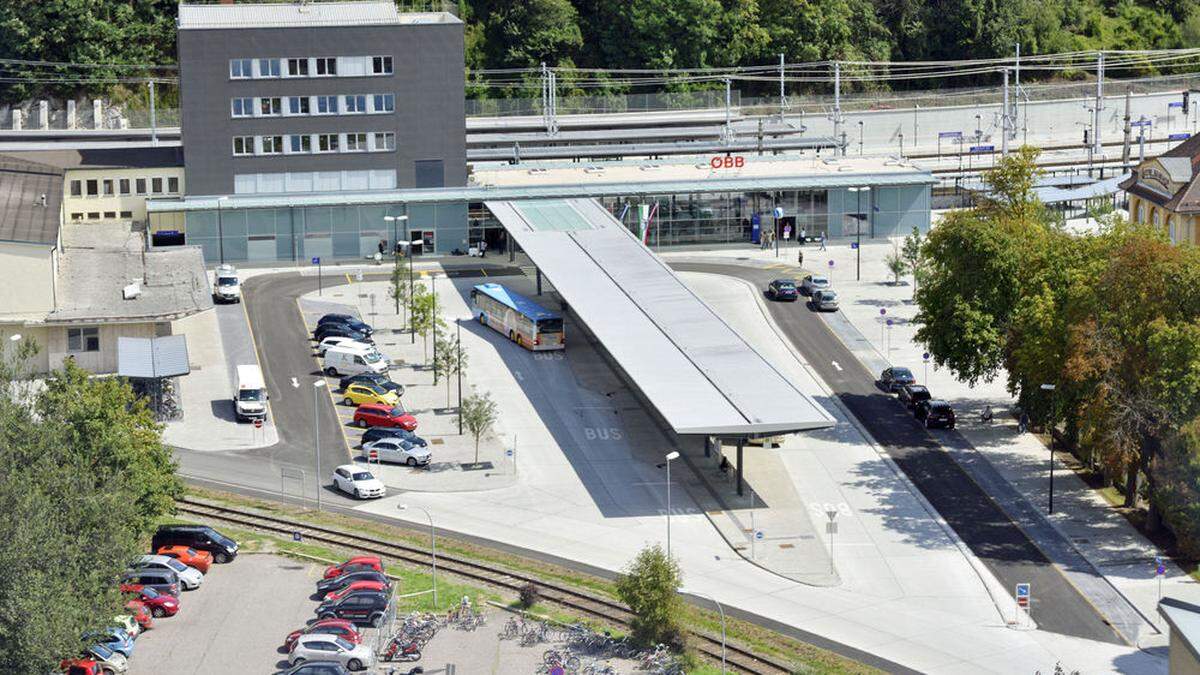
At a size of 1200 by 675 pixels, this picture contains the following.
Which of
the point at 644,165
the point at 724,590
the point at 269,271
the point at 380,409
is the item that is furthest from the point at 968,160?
the point at 724,590

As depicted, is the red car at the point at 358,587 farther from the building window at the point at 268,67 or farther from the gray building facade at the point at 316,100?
the building window at the point at 268,67

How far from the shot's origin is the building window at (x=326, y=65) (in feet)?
397

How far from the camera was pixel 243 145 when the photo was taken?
4781 inches

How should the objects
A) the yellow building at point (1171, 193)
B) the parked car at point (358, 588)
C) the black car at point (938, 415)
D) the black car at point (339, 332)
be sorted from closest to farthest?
the parked car at point (358, 588) → the black car at point (938, 415) → the black car at point (339, 332) → the yellow building at point (1171, 193)

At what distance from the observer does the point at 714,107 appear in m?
168

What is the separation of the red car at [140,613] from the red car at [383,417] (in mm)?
21850

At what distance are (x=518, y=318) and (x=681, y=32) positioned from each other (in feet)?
238

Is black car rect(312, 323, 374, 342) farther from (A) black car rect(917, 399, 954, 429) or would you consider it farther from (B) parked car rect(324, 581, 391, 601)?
(B) parked car rect(324, 581, 391, 601)

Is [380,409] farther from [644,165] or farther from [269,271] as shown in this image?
[644,165]

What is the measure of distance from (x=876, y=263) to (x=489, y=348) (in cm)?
3068

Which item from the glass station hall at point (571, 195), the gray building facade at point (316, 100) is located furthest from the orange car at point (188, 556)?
the gray building facade at point (316, 100)

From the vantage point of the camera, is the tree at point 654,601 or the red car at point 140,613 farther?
the red car at point 140,613

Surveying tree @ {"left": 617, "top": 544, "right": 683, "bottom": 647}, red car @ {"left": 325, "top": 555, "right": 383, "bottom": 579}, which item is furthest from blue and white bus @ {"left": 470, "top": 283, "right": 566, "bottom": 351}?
tree @ {"left": 617, "top": 544, "right": 683, "bottom": 647}

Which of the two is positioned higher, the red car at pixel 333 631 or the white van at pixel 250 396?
the white van at pixel 250 396
